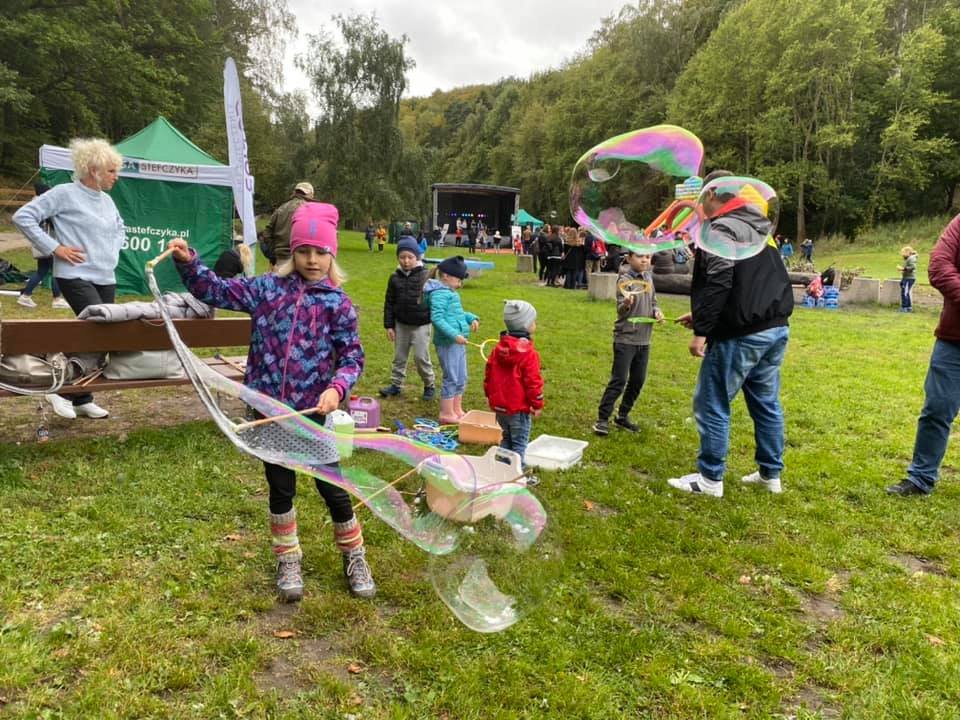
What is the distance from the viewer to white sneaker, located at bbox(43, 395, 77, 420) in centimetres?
545

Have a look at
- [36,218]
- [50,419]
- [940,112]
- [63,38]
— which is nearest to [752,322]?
[36,218]

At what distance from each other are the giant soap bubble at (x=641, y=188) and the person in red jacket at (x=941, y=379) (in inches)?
71.0

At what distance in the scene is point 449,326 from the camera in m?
5.89

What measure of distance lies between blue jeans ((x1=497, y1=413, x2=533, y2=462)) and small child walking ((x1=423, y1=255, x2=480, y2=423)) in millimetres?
1290

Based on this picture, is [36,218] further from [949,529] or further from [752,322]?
[949,529]

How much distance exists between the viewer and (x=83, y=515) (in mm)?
3828

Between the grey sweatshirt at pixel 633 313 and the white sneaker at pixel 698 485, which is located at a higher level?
the grey sweatshirt at pixel 633 313

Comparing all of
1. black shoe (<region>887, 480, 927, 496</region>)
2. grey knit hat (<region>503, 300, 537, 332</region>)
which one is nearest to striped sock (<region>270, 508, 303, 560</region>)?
grey knit hat (<region>503, 300, 537, 332</region>)

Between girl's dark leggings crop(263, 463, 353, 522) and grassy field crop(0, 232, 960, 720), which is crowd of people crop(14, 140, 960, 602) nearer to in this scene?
girl's dark leggings crop(263, 463, 353, 522)

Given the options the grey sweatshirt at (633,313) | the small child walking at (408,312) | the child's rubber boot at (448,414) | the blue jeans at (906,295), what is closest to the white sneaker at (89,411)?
the small child walking at (408,312)

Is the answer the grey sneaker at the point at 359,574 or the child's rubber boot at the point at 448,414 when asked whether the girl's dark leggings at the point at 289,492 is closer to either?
the grey sneaker at the point at 359,574

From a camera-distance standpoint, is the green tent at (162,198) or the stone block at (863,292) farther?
the stone block at (863,292)

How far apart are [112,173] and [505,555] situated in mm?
4195

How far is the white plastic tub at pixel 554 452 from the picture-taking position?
511 centimetres
